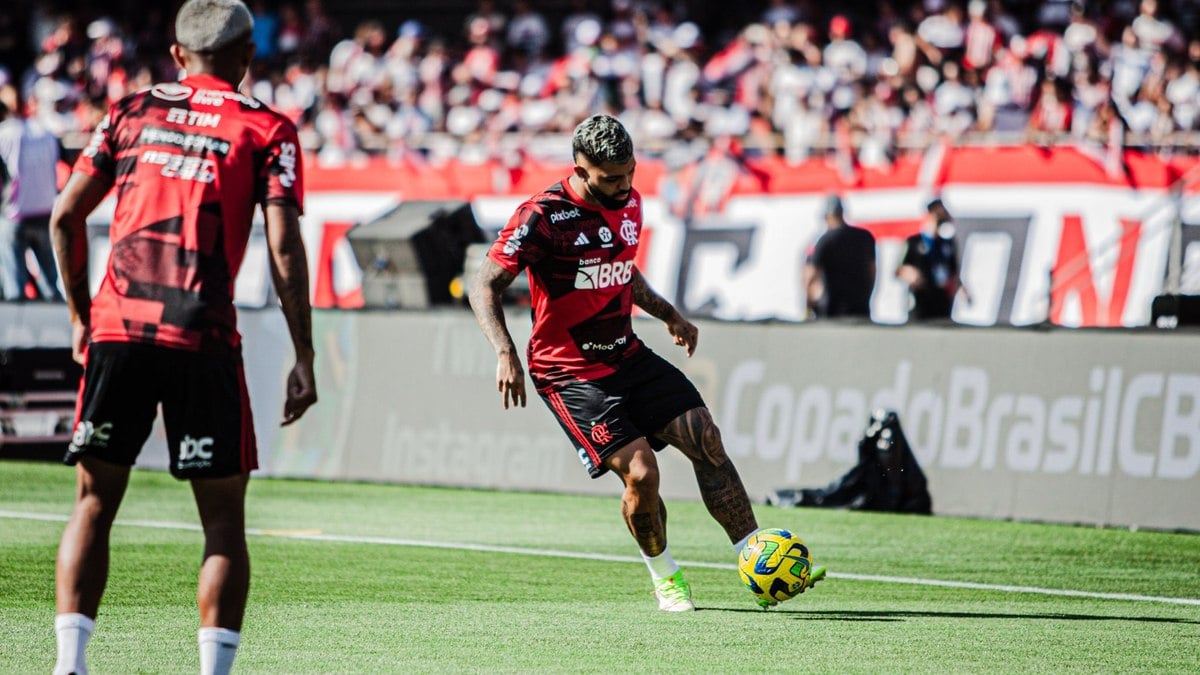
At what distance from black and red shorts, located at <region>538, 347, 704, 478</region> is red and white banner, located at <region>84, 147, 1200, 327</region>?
833 cm

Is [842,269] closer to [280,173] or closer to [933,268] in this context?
[933,268]

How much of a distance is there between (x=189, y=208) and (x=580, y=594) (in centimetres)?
388

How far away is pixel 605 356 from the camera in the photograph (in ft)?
27.5

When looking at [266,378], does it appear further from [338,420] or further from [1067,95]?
[1067,95]

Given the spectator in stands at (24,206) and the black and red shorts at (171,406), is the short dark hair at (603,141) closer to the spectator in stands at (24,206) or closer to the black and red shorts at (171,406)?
the black and red shorts at (171,406)

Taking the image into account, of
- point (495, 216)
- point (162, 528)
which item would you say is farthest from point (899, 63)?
point (162, 528)

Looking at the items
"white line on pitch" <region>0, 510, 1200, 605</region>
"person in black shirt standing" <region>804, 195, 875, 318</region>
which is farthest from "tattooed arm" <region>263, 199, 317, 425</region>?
"person in black shirt standing" <region>804, 195, 875, 318</region>

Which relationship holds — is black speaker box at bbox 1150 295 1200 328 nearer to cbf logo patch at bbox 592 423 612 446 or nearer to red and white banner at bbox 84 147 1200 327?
red and white banner at bbox 84 147 1200 327

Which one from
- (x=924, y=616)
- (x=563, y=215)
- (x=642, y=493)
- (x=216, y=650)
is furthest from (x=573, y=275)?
(x=216, y=650)

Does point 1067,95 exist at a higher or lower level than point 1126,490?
higher

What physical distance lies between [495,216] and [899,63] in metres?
5.15

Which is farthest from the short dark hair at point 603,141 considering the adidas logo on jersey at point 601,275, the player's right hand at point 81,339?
the player's right hand at point 81,339

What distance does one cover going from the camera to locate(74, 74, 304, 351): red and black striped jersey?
5.35m

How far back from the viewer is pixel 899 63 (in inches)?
818
